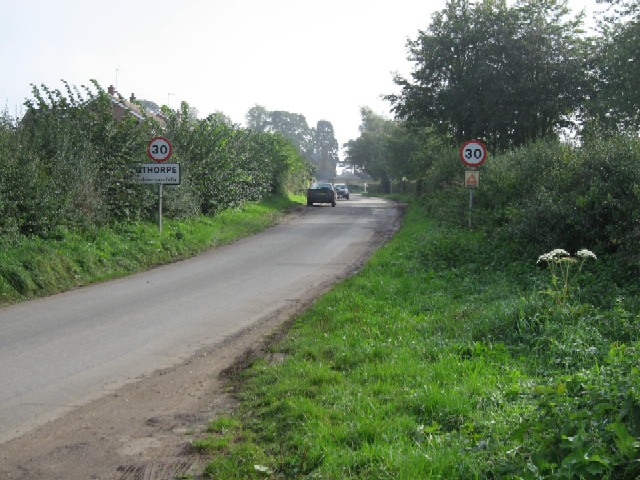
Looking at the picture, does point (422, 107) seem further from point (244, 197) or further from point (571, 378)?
point (571, 378)

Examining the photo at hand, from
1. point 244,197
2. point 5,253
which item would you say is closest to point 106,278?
point 5,253

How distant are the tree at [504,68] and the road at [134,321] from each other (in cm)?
1847

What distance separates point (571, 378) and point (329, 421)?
1.92 meters

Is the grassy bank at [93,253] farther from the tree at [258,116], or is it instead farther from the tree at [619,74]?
the tree at [258,116]

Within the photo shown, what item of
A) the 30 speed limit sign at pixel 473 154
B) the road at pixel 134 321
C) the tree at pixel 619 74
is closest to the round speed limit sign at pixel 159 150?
the road at pixel 134 321

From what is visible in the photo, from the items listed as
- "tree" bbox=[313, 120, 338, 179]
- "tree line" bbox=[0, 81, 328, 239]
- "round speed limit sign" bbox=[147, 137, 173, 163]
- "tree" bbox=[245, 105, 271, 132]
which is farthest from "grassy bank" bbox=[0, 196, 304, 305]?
"tree" bbox=[313, 120, 338, 179]

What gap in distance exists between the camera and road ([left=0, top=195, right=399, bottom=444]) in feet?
22.5

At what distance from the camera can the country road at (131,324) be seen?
6.56m

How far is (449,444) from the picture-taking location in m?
4.68

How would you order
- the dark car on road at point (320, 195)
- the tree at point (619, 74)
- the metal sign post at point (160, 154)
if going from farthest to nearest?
1. the dark car on road at point (320, 195)
2. the tree at point (619, 74)
3. the metal sign post at point (160, 154)

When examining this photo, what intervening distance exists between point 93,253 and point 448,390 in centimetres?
1080

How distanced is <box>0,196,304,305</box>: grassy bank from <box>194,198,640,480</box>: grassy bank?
538cm

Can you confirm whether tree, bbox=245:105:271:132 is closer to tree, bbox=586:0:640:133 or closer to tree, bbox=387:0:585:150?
tree, bbox=387:0:585:150

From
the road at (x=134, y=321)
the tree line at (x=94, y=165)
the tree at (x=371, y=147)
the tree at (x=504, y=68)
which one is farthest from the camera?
the tree at (x=371, y=147)
